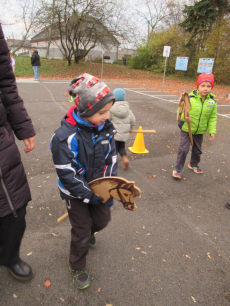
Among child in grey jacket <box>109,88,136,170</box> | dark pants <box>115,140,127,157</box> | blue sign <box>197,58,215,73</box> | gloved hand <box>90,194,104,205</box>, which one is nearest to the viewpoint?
gloved hand <box>90,194,104,205</box>

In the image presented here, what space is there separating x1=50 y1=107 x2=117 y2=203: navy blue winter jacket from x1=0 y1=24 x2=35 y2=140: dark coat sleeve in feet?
0.93

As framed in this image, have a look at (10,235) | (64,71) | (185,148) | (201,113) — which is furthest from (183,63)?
(10,235)

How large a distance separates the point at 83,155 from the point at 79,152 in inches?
1.5

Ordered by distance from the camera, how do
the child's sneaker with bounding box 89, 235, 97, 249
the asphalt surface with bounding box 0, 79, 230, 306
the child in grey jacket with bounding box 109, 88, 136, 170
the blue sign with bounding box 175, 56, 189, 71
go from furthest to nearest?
the blue sign with bounding box 175, 56, 189, 71, the child in grey jacket with bounding box 109, 88, 136, 170, the child's sneaker with bounding box 89, 235, 97, 249, the asphalt surface with bounding box 0, 79, 230, 306

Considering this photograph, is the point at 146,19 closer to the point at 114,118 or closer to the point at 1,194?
the point at 114,118

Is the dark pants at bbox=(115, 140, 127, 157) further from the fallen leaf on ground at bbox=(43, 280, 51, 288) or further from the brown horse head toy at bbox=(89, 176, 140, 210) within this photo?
the fallen leaf on ground at bbox=(43, 280, 51, 288)

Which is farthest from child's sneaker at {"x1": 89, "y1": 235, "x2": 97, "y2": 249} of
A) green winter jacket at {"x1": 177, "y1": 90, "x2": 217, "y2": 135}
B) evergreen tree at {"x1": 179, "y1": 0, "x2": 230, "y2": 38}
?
evergreen tree at {"x1": 179, "y1": 0, "x2": 230, "y2": 38}

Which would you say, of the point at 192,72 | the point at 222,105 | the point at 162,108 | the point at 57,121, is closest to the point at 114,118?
the point at 57,121

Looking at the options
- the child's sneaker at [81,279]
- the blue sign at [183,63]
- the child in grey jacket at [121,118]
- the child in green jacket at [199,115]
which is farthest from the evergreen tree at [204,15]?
the child's sneaker at [81,279]

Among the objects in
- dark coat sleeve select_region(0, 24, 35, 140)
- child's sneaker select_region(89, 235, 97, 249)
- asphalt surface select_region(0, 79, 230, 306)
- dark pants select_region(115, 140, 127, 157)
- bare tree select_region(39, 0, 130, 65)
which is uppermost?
bare tree select_region(39, 0, 130, 65)

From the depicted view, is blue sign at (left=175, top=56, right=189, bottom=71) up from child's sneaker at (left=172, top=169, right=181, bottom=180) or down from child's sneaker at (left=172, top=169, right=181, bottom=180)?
up

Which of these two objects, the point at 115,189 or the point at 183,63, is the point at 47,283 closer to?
the point at 115,189

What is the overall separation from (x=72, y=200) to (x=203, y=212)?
211cm

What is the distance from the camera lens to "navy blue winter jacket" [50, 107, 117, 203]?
5.51ft
